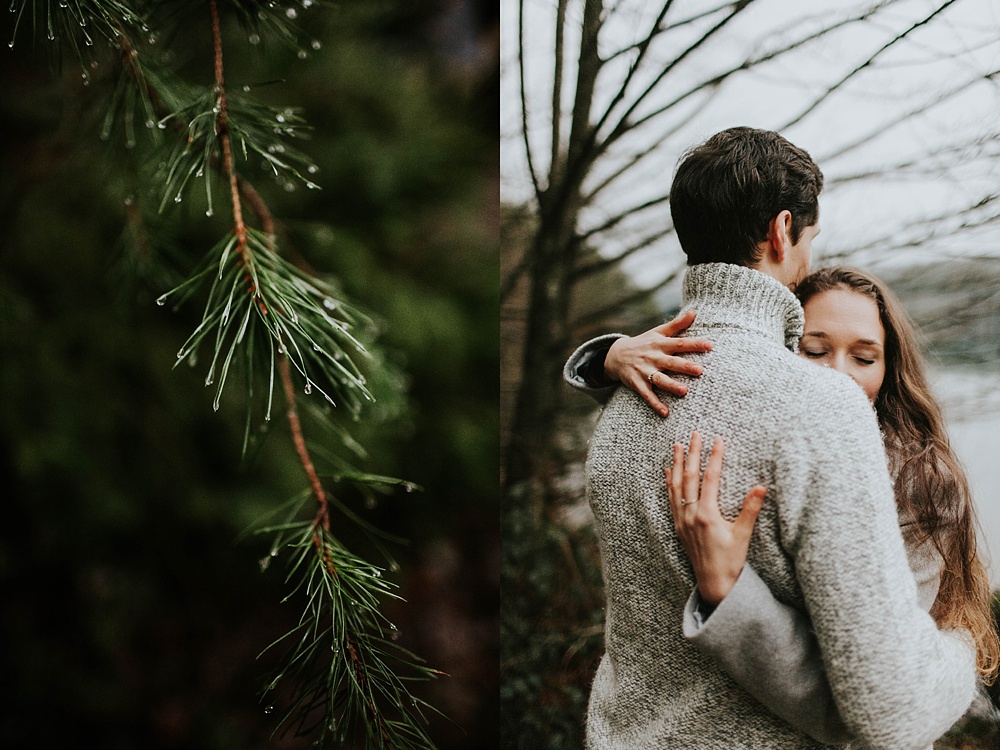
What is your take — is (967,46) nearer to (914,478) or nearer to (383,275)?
(914,478)

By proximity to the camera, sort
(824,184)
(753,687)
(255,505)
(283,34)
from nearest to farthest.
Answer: (753,687) < (824,184) < (283,34) < (255,505)

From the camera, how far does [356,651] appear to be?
2.12 feet

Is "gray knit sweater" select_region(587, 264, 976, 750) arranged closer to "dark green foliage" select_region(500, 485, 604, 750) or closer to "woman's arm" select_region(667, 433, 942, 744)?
"woman's arm" select_region(667, 433, 942, 744)

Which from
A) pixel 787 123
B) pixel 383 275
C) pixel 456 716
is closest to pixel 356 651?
pixel 787 123

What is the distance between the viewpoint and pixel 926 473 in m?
0.59

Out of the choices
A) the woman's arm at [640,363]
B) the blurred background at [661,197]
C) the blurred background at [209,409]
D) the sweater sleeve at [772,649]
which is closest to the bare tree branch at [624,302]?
the blurred background at [661,197]

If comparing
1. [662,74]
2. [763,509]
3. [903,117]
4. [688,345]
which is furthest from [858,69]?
[763,509]

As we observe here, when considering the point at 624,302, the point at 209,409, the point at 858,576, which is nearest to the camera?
the point at 858,576

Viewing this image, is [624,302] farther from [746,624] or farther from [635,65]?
[746,624]

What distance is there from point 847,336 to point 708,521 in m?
0.18

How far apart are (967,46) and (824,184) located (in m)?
0.14

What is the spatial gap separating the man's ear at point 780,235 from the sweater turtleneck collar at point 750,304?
0.07ft

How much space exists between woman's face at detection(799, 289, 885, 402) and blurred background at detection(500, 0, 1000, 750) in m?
0.03

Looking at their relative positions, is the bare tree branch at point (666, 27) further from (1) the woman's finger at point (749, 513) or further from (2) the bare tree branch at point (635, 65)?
(1) the woman's finger at point (749, 513)
